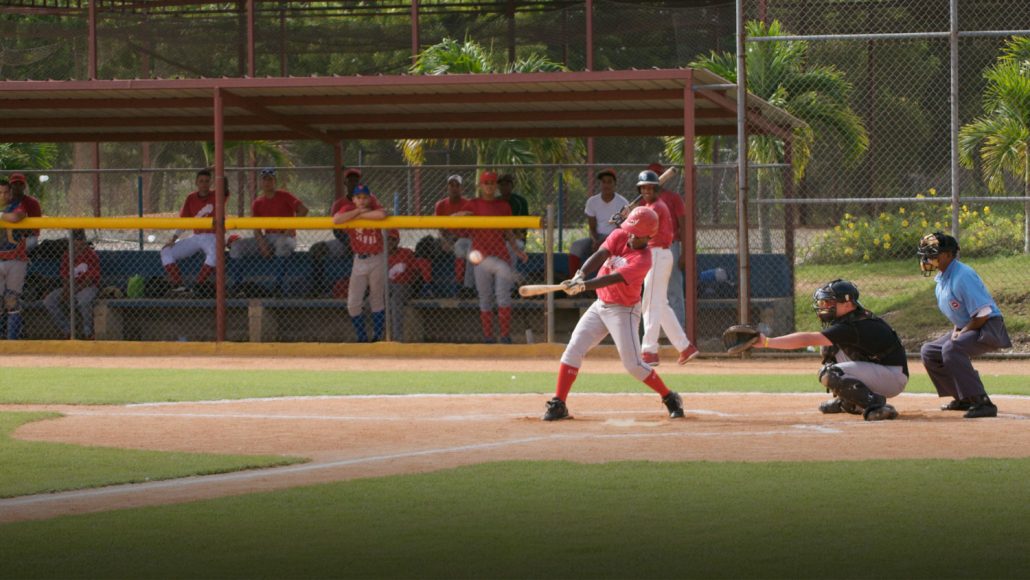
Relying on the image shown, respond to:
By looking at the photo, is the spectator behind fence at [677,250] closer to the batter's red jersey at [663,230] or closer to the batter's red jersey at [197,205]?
the batter's red jersey at [663,230]

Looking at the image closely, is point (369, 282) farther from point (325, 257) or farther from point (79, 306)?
point (79, 306)

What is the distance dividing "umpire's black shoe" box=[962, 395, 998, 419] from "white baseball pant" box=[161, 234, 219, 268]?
10.1 meters

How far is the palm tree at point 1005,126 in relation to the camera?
23484 millimetres

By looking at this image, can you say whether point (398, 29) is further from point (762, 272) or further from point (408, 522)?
point (408, 522)

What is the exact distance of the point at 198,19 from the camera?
2970cm

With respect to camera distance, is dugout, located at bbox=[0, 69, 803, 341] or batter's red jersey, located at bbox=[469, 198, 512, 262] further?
batter's red jersey, located at bbox=[469, 198, 512, 262]

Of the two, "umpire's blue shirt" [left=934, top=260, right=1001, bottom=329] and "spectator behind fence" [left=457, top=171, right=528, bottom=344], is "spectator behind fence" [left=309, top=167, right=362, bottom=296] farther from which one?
"umpire's blue shirt" [left=934, top=260, right=1001, bottom=329]

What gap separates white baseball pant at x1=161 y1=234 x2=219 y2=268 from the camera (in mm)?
18141

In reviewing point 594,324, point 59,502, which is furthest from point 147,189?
point 59,502

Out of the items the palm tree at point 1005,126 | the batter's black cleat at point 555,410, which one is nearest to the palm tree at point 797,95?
the palm tree at point 1005,126

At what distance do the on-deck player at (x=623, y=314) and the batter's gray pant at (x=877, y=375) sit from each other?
4.19ft

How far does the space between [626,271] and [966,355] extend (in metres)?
2.72

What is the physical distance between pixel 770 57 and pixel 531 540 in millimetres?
19553

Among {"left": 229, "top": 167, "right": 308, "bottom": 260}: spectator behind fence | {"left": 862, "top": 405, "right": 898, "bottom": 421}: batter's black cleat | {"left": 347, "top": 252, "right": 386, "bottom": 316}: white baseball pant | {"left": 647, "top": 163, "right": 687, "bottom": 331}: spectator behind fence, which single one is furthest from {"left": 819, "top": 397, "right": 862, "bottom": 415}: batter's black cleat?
{"left": 229, "top": 167, "right": 308, "bottom": 260}: spectator behind fence
